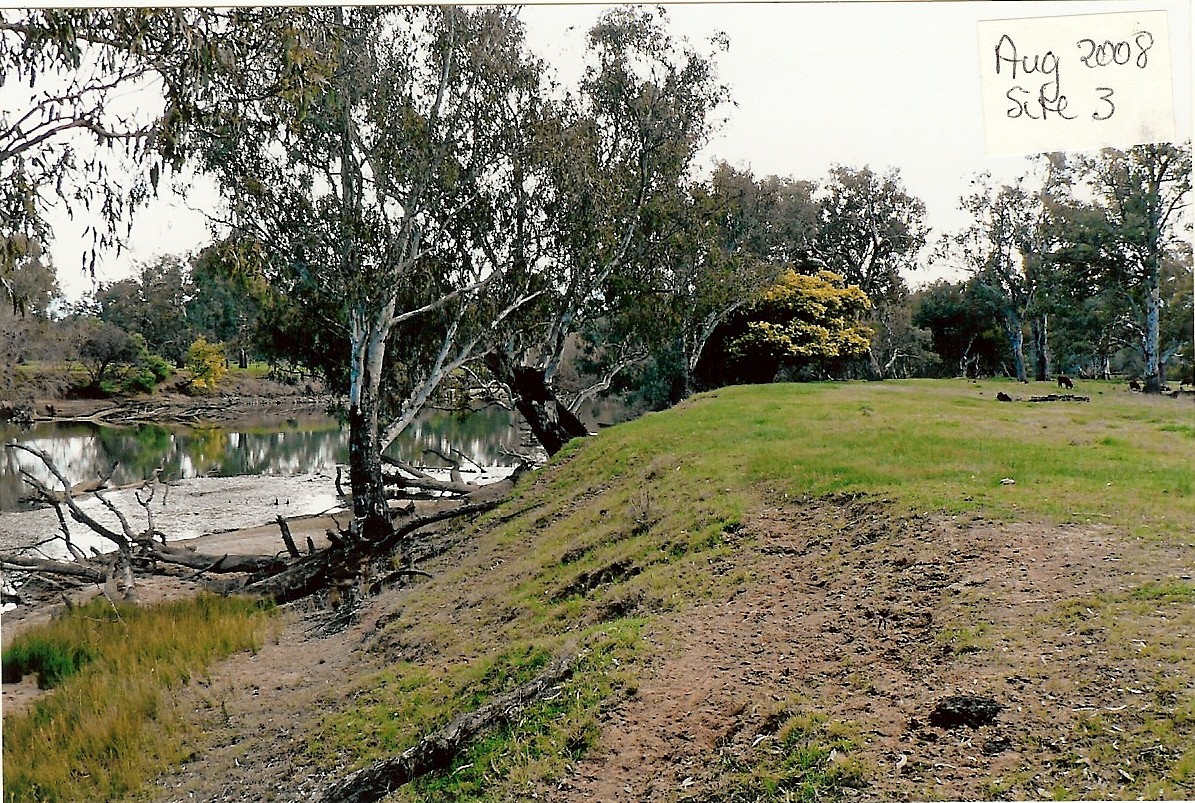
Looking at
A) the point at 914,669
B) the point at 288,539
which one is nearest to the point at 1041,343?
the point at 914,669

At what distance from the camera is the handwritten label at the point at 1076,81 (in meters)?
4.66

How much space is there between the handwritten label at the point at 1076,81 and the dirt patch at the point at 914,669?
2.44 m

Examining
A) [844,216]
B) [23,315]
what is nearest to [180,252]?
[23,315]

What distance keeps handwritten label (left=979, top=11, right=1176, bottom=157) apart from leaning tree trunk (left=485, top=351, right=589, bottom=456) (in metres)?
7.40

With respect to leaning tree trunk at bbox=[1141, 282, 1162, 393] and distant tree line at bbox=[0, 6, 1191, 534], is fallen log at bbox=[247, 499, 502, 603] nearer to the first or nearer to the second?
distant tree line at bbox=[0, 6, 1191, 534]

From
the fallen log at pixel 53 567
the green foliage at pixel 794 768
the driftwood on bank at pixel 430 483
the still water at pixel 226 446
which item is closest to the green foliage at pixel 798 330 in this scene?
the still water at pixel 226 446

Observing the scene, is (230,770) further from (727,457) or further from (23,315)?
(727,457)

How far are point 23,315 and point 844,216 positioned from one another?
7493 millimetres

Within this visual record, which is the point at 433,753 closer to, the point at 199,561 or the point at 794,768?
the point at 794,768

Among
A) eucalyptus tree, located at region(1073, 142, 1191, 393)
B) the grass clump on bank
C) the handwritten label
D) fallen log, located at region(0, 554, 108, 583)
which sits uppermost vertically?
the handwritten label

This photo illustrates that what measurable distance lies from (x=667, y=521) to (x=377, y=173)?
5090 millimetres

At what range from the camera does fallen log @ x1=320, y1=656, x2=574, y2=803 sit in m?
3.64

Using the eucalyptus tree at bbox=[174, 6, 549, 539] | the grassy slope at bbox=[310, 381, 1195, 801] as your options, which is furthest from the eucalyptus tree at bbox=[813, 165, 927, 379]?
the eucalyptus tree at bbox=[174, 6, 549, 539]

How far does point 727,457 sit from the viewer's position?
6.98 m
